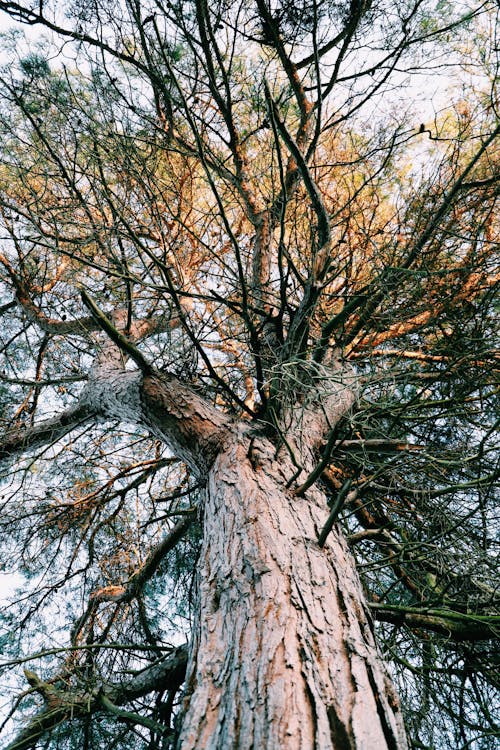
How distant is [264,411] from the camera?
1.93m

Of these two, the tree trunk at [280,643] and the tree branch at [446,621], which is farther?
the tree branch at [446,621]

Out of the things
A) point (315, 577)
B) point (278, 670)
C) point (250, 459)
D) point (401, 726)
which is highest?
point (250, 459)

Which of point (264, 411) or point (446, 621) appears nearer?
point (446, 621)

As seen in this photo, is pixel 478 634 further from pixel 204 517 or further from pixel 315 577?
pixel 204 517

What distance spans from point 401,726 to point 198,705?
39cm

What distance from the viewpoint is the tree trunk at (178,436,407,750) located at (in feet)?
2.37

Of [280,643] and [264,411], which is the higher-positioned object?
[264,411]

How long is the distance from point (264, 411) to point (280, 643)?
1.14 metres

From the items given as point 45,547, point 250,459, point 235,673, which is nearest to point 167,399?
point 250,459

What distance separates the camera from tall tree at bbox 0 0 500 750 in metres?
1.01

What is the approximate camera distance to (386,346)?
2.83m

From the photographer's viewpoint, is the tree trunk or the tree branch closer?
the tree trunk

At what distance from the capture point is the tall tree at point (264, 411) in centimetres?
101

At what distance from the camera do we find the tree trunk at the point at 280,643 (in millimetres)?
722
